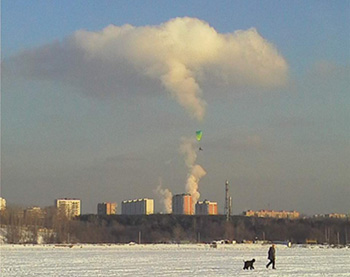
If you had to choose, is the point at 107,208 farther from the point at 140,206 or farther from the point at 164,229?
the point at 164,229

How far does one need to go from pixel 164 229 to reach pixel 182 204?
23027mm

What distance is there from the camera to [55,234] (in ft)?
376

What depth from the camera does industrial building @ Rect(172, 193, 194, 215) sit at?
158 m

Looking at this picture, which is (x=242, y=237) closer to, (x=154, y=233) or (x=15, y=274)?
(x=154, y=233)

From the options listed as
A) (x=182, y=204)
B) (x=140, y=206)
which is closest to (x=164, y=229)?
(x=182, y=204)

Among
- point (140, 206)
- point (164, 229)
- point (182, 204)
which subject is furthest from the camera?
point (140, 206)

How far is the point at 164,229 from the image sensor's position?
139 meters

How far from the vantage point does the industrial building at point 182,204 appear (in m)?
158

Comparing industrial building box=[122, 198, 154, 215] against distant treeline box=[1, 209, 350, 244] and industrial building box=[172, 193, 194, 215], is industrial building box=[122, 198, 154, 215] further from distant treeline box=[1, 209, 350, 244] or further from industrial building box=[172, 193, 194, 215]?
distant treeline box=[1, 209, 350, 244]

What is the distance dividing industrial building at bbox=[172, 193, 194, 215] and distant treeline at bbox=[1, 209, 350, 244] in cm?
864

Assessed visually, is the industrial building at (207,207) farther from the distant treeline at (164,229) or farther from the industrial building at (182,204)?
the distant treeline at (164,229)

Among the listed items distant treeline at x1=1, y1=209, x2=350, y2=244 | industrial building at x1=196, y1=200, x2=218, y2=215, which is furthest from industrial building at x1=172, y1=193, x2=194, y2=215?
industrial building at x1=196, y1=200, x2=218, y2=215

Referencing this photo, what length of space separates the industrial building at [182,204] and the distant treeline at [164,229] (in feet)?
28.3

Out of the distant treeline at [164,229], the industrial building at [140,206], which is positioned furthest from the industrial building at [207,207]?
the distant treeline at [164,229]
